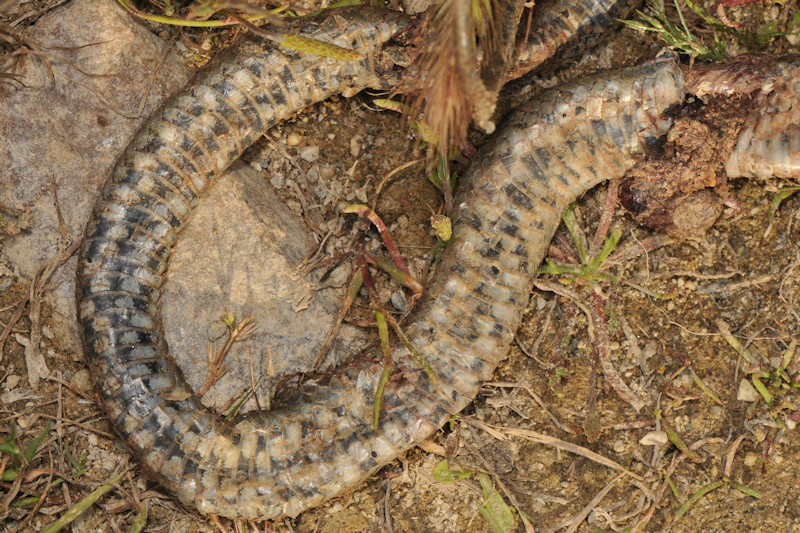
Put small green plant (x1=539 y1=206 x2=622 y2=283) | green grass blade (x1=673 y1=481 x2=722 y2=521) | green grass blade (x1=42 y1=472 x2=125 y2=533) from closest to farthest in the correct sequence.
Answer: green grass blade (x1=42 y1=472 x2=125 y2=533), green grass blade (x1=673 y1=481 x2=722 y2=521), small green plant (x1=539 y1=206 x2=622 y2=283)

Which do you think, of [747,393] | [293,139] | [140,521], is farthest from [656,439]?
[140,521]

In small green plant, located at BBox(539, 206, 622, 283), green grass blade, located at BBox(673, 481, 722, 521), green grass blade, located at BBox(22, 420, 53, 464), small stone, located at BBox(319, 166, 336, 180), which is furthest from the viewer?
small stone, located at BBox(319, 166, 336, 180)

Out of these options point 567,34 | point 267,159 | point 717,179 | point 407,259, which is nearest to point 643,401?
point 717,179

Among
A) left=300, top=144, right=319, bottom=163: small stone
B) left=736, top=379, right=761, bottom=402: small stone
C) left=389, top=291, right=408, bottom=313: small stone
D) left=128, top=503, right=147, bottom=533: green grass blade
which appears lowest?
left=736, top=379, right=761, bottom=402: small stone

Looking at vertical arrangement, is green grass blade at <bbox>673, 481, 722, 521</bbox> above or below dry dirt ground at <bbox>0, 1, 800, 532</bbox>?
below

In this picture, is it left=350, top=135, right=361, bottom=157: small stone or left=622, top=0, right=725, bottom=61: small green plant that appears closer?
left=622, top=0, right=725, bottom=61: small green plant

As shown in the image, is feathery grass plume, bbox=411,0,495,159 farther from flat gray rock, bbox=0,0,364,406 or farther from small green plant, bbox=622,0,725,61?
flat gray rock, bbox=0,0,364,406

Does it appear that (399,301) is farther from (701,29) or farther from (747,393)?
(701,29)

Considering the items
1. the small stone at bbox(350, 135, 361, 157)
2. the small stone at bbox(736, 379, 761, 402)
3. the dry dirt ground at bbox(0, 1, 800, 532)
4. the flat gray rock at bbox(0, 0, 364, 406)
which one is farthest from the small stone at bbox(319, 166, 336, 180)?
the small stone at bbox(736, 379, 761, 402)
